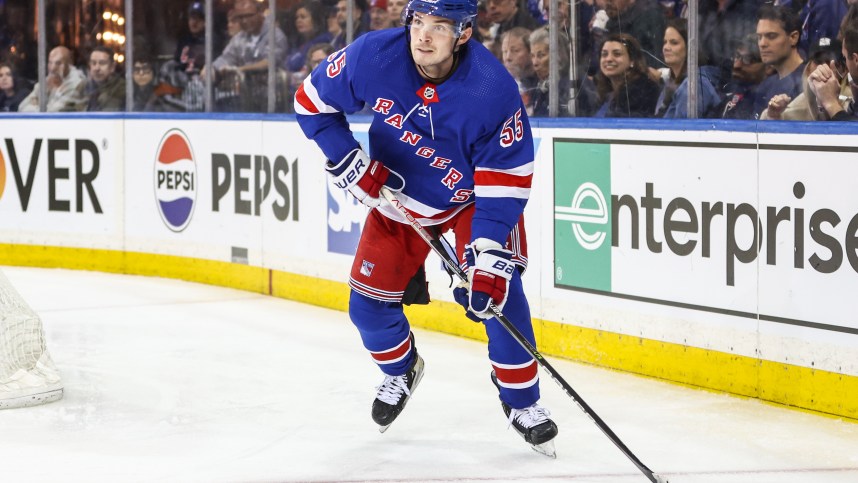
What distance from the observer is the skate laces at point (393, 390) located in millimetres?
3684

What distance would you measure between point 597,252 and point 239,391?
141 cm

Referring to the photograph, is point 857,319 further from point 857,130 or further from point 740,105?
point 740,105

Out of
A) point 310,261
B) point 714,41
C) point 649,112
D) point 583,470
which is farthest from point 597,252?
point 310,261

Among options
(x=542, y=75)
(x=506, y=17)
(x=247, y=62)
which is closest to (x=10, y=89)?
(x=247, y=62)

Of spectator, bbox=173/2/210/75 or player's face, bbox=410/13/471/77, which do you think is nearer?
player's face, bbox=410/13/471/77

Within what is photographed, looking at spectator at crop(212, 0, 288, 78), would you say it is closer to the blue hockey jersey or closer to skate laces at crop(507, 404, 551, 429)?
the blue hockey jersey

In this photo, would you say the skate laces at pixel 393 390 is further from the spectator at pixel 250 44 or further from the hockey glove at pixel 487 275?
the spectator at pixel 250 44

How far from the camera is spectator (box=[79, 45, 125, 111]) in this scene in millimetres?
7566

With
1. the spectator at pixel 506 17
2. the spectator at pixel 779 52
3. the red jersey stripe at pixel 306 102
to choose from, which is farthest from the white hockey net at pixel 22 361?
the spectator at pixel 779 52

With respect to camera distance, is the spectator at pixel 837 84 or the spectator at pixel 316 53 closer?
the spectator at pixel 837 84

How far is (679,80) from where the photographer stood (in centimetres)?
460

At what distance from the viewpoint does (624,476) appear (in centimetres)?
327

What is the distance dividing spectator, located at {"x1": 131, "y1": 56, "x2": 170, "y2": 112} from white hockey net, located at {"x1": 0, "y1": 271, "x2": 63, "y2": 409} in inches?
130

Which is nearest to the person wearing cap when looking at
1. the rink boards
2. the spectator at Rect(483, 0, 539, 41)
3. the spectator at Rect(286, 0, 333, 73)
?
the rink boards
